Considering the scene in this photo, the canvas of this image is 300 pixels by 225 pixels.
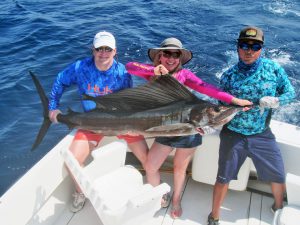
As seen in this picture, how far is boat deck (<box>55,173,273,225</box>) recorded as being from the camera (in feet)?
9.02

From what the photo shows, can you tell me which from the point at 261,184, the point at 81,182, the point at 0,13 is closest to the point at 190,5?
the point at 0,13

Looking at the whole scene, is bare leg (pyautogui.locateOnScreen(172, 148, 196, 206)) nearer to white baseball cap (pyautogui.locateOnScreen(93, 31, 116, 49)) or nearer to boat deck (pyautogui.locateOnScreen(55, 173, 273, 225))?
boat deck (pyautogui.locateOnScreen(55, 173, 273, 225))

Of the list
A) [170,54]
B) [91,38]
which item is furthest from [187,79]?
[91,38]

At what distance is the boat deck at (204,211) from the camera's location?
275cm

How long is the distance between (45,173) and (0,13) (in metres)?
7.47

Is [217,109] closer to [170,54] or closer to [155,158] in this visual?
[170,54]

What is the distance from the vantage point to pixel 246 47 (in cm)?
240

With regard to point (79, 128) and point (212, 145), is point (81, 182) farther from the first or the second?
point (212, 145)

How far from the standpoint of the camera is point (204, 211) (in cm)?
288

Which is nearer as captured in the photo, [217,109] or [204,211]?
[217,109]

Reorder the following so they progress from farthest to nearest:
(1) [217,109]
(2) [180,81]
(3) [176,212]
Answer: (3) [176,212] → (2) [180,81] → (1) [217,109]

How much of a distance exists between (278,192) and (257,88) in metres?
0.76

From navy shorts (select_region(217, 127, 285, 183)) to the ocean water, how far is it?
233 cm

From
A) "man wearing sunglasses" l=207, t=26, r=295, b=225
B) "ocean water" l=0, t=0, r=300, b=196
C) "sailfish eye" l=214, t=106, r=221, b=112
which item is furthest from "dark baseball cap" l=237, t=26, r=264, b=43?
"ocean water" l=0, t=0, r=300, b=196
